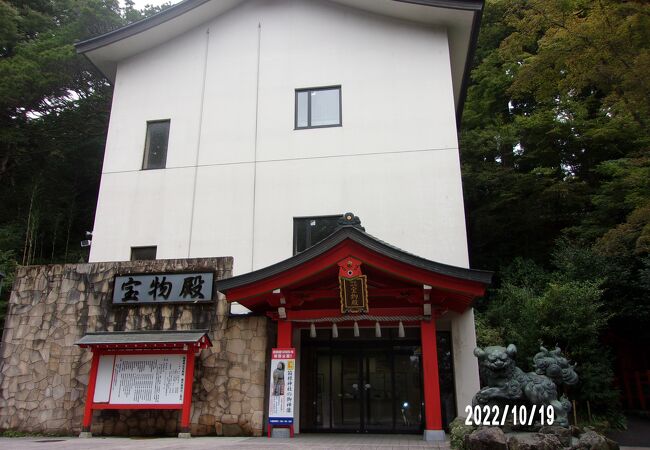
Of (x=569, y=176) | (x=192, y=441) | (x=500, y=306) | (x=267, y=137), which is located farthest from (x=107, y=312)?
(x=569, y=176)

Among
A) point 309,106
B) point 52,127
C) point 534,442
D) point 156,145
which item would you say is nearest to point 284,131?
point 309,106

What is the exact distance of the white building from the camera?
1143 centimetres

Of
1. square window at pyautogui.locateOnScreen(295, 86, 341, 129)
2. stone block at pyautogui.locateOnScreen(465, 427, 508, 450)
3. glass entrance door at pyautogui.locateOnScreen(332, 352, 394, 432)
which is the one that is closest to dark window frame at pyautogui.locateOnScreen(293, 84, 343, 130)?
square window at pyautogui.locateOnScreen(295, 86, 341, 129)

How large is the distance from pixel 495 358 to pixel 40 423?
379 inches

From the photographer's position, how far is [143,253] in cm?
1231

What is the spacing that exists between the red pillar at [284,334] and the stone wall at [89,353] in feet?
1.61

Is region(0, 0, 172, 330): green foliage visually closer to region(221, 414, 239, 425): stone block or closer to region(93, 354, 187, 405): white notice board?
region(93, 354, 187, 405): white notice board

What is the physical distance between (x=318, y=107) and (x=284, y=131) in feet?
3.76

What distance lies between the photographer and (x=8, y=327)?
1120 centimetres

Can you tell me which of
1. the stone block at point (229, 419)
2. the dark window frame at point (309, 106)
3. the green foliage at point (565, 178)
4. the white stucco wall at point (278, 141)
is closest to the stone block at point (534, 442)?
the green foliage at point (565, 178)

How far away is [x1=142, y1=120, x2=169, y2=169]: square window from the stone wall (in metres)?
3.33

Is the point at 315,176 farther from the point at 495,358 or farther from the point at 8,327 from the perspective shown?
the point at 8,327

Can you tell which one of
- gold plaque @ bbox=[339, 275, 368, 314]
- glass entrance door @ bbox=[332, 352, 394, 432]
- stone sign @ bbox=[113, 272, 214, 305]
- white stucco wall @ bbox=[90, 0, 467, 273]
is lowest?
glass entrance door @ bbox=[332, 352, 394, 432]

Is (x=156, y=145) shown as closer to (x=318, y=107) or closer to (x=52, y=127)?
(x=318, y=107)
